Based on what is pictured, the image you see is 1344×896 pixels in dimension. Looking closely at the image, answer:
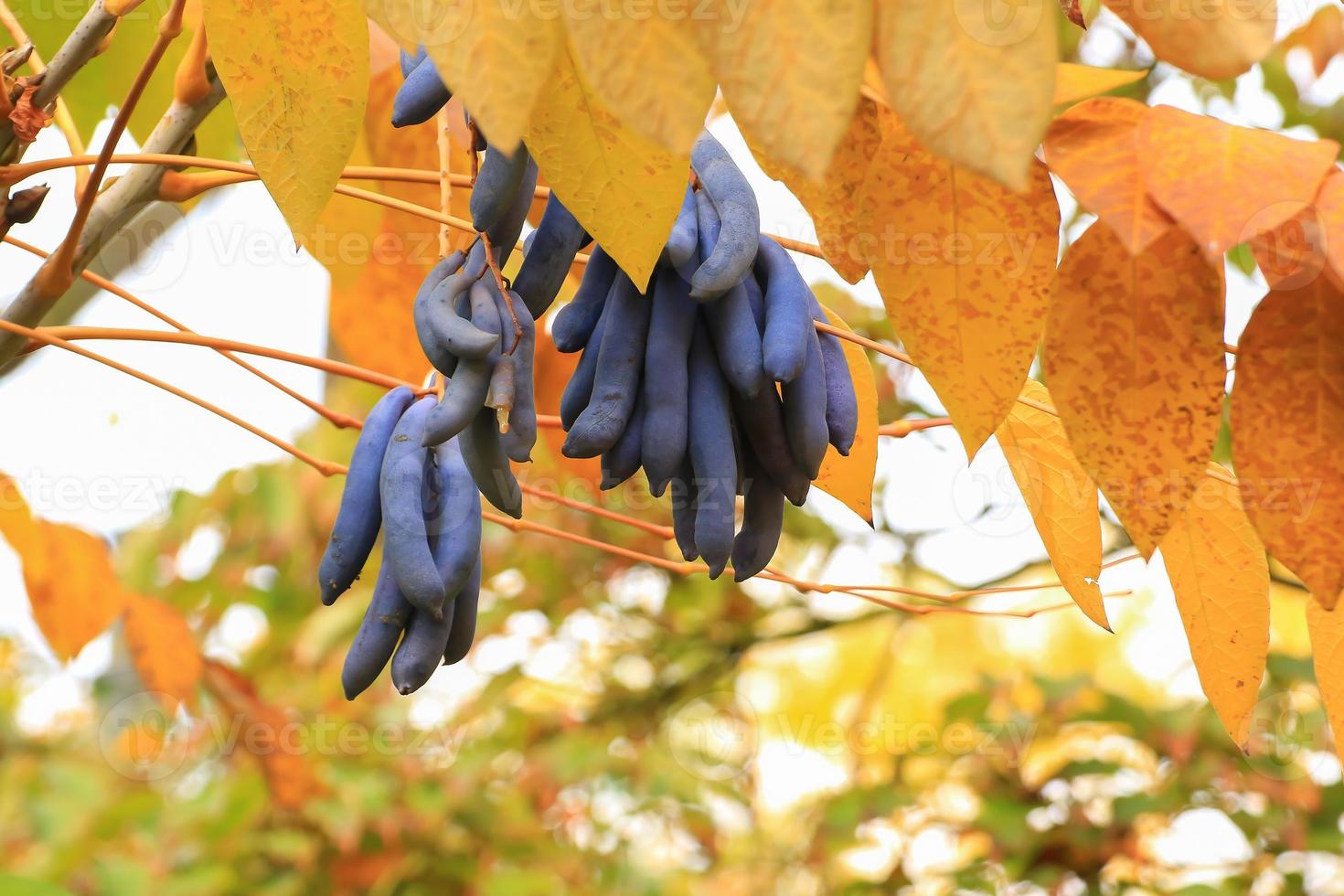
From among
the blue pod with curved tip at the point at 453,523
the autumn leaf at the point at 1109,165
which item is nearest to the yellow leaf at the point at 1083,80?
the autumn leaf at the point at 1109,165

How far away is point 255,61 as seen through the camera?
1.91 feet

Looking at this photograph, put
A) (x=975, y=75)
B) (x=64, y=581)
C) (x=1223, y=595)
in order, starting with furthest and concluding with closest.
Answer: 1. (x=64, y=581)
2. (x=1223, y=595)
3. (x=975, y=75)

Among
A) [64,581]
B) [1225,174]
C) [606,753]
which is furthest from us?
[606,753]

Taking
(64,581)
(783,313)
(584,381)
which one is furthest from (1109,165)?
(64,581)

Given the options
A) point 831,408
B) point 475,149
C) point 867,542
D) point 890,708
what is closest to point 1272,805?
point 867,542

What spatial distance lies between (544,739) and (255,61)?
2.30 metres

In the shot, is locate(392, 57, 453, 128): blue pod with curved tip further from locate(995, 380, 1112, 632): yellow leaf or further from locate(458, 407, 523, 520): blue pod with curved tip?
locate(995, 380, 1112, 632): yellow leaf

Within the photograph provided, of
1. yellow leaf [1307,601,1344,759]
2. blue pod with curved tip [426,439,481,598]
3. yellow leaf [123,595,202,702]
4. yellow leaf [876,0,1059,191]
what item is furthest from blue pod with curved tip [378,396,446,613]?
yellow leaf [123,595,202,702]

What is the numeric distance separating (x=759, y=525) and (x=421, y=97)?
0.86ft

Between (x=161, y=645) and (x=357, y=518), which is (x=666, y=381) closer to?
(x=357, y=518)

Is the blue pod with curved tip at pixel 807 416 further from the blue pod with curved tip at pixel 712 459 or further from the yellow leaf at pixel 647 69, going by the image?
the yellow leaf at pixel 647 69

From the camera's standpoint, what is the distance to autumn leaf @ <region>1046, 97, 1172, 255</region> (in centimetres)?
49

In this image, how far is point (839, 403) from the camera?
24.9 inches

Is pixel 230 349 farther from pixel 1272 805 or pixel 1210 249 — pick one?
pixel 1272 805
